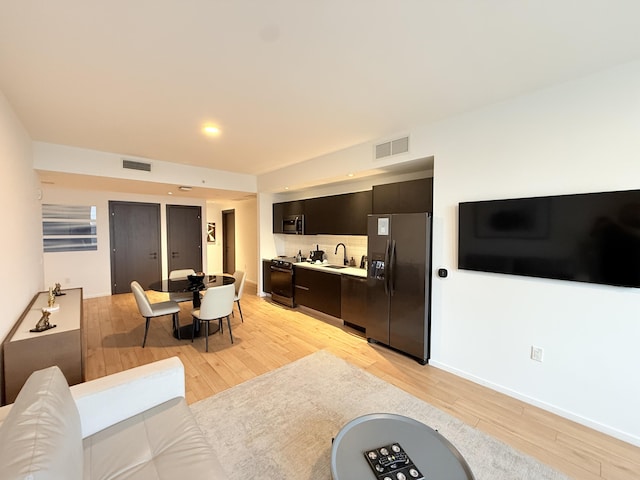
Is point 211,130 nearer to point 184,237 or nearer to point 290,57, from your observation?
point 290,57

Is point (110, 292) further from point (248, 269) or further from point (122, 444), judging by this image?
point (122, 444)

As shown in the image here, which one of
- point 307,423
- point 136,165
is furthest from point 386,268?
point 136,165

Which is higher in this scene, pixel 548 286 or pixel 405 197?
pixel 405 197

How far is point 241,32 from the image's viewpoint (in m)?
1.65

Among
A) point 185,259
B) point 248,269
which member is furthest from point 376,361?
point 185,259

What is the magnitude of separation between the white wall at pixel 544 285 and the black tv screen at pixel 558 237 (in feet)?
0.35

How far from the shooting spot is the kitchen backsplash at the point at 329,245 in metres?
4.84

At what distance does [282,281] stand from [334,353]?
232 centimetres

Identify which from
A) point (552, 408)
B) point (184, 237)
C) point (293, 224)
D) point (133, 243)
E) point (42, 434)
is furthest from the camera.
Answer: point (184, 237)

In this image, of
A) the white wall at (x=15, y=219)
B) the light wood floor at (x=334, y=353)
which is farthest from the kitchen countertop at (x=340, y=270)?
the white wall at (x=15, y=219)

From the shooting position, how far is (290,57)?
1.89m

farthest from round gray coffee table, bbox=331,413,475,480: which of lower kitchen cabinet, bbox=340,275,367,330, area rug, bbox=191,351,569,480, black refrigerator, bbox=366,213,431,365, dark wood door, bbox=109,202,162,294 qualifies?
dark wood door, bbox=109,202,162,294

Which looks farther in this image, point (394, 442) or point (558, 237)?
point (558, 237)

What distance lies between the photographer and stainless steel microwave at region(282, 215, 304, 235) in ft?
17.8
